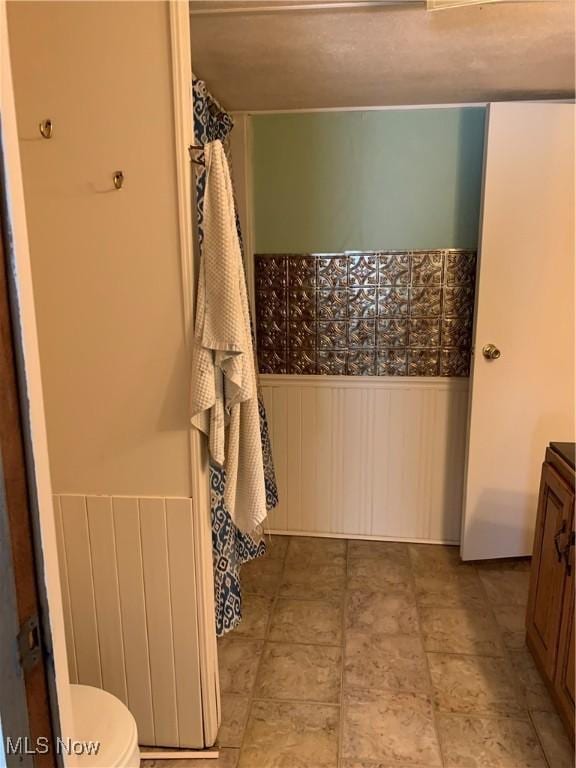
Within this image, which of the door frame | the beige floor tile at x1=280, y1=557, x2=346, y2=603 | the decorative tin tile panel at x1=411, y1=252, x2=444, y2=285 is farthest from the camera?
the decorative tin tile panel at x1=411, y1=252, x2=444, y2=285

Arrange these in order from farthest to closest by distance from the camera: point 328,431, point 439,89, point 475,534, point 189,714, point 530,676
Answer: point 328,431 < point 475,534 < point 439,89 < point 530,676 < point 189,714

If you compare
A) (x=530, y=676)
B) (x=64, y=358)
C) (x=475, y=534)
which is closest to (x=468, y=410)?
(x=475, y=534)

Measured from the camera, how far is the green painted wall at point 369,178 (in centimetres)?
253

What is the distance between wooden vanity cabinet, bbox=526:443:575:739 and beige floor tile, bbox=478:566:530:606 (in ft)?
1.22

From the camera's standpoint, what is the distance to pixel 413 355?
271cm

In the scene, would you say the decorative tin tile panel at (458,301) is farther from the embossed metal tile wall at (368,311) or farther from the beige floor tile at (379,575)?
the beige floor tile at (379,575)

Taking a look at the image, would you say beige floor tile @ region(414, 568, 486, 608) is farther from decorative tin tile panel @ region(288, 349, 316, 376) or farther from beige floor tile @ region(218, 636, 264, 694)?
decorative tin tile panel @ region(288, 349, 316, 376)

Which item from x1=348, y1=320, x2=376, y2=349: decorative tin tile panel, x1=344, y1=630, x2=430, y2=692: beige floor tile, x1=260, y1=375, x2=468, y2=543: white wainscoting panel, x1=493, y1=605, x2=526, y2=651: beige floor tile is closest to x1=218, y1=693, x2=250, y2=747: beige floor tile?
x1=344, y1=630, x2=430, y2=692: beige floor tile

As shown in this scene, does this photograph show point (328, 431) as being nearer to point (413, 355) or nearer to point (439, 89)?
point (413, 355)

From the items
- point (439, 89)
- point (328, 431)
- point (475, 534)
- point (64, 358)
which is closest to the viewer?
point (64, 358)

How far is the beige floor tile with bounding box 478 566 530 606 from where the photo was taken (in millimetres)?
2408

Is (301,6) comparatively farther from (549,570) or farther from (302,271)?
(549,570)

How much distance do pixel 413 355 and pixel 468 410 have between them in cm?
36

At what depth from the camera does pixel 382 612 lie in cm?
233
